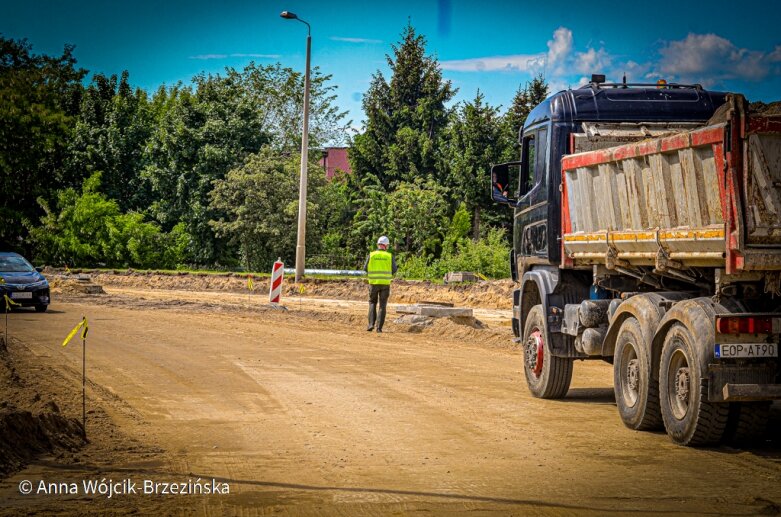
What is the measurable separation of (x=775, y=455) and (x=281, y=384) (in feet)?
21.3

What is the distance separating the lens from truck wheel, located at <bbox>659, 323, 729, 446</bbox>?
8.61 metres

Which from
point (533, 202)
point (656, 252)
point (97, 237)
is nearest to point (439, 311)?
point (533, 202)

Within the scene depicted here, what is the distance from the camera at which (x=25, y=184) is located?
5144 cm

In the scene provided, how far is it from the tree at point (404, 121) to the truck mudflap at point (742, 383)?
127 ft

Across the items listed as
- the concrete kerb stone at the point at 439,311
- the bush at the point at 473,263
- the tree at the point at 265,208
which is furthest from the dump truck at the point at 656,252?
the tree at the point at 265,208

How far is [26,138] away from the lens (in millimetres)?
50406

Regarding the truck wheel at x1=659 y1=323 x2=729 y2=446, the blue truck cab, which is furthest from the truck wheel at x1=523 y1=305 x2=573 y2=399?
the truck wheel at x1=659 y1=323 x2=729 y2=446

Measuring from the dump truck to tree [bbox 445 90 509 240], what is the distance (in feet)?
101

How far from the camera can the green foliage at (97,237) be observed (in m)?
46.0

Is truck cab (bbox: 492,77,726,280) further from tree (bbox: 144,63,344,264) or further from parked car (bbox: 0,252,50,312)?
tree (bbox: 144,63,344,264)

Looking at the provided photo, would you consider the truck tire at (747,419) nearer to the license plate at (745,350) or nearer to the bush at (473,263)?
the license plate at (745,350)

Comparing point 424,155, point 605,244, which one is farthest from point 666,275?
point 424,155

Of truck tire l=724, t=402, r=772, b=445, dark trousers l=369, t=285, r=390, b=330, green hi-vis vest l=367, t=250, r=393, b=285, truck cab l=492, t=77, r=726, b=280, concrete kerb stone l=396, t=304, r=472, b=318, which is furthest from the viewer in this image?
concrete kerb stone l=396, t=304, r=472, b=318

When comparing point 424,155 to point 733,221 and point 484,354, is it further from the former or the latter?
point 733,221
